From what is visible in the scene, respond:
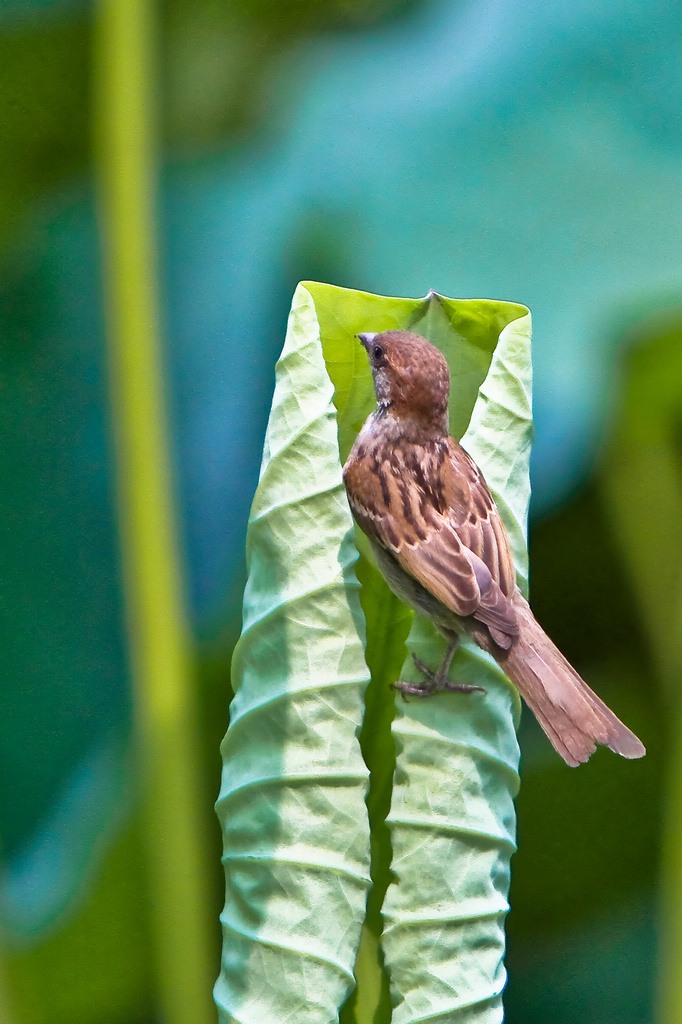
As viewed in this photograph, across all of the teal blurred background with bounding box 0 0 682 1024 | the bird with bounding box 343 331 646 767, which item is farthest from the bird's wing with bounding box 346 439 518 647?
the teal blurred background with bounding box 0 0 682 1024

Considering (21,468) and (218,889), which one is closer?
(218,889)

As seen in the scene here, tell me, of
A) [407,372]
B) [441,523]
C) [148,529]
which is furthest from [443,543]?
[148,529]

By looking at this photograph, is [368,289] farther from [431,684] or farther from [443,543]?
[431,684]

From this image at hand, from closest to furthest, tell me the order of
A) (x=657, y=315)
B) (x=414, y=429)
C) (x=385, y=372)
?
(x=385, y=372) < (x=414, y=429) < (x=657, y=315)

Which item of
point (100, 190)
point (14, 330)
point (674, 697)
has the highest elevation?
point (100, 190)

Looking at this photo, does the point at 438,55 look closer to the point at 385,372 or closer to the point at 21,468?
the point at 385,372

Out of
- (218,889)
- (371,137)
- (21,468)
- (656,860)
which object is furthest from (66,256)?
(656,860)
